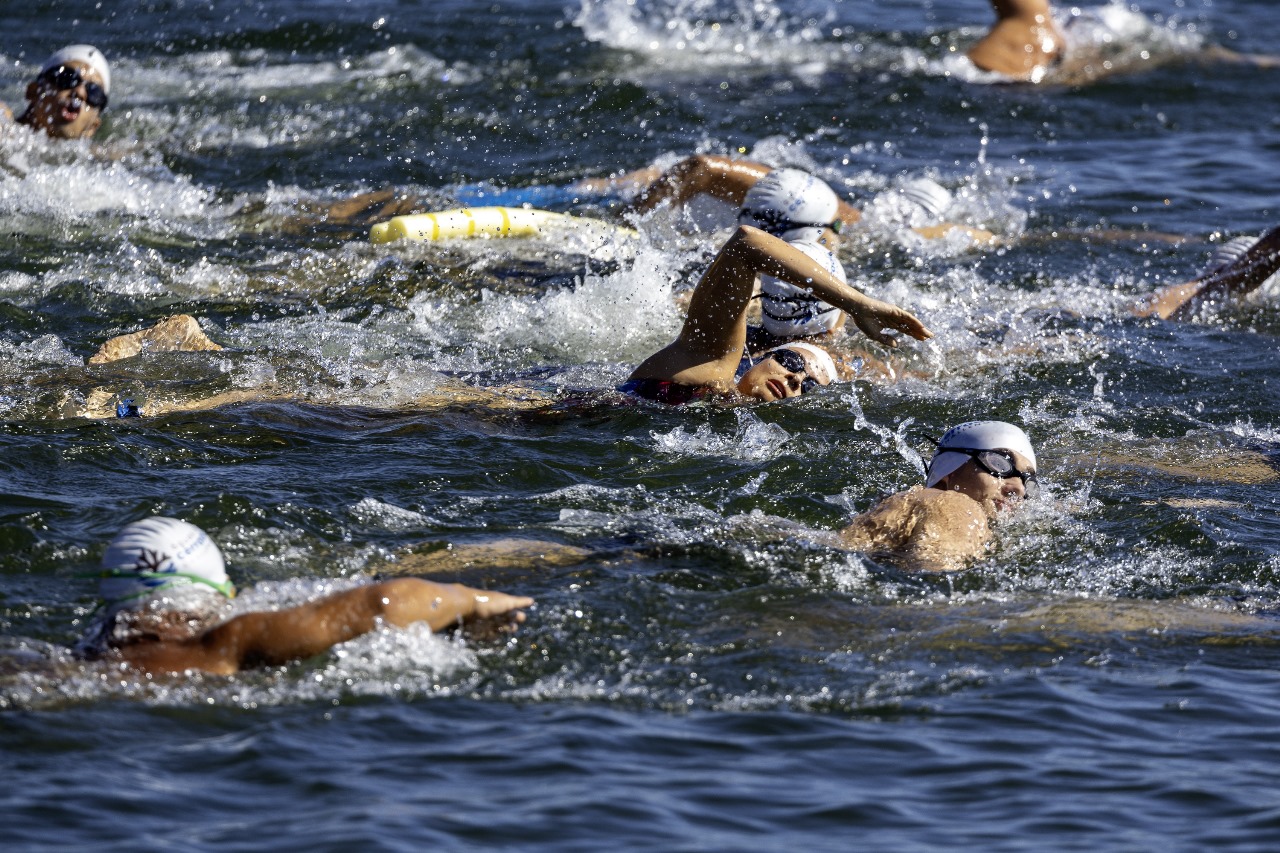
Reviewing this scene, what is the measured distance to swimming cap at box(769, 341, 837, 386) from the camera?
28.6 ft

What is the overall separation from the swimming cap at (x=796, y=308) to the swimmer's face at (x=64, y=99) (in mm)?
6971

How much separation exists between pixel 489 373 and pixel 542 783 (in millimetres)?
4268

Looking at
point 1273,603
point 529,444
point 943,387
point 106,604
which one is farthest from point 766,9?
point 106,604

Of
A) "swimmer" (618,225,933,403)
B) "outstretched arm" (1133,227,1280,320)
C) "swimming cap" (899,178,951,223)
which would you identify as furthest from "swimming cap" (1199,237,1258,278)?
"swimmer" (618,225,933,403)

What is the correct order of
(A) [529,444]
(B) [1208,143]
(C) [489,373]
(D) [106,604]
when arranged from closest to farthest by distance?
(D) [106,604] → (A) [529,444] → (C) [489,373] → (B) [1208,143]

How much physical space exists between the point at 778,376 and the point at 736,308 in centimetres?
66

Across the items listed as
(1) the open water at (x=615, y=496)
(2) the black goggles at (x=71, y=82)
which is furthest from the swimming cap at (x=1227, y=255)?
(2) the black goggles at (x=71, y=82)

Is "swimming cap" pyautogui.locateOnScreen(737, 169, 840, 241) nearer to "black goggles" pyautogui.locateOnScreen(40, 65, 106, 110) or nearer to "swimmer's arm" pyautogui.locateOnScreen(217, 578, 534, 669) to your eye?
"swimmer's arm" pyautogui.locateOnScreen(217, 578, 534, 669)

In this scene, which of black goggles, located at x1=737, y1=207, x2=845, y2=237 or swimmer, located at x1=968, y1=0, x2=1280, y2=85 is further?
swimmer, located at x1=968, y1=0, x2=1280, y2=85

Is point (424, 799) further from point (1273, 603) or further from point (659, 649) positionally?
point (1273, 603)

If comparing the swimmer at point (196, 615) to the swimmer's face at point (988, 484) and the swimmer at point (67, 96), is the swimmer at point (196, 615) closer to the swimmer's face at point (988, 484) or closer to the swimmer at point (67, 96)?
the swimmer's face at point (988, 484)

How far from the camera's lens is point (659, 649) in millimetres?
6168

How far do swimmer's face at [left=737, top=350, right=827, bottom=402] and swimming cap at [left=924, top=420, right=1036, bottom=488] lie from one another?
134cm

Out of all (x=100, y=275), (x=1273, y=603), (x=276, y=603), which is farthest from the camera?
(x=100, y=275)
